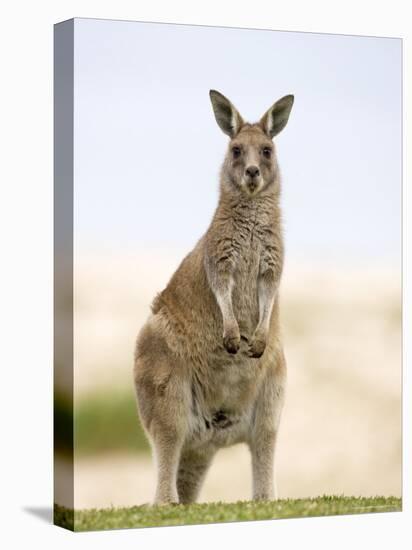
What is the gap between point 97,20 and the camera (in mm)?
9922

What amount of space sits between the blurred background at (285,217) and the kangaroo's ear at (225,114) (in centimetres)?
6

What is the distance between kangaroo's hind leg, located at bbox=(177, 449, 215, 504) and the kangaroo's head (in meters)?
1.88

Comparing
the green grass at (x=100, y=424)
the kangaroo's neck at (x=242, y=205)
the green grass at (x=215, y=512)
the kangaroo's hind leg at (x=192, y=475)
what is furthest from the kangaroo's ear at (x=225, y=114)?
the green grass at (x=215, y=512)

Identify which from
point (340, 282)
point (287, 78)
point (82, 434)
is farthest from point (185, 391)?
point (287, 78)

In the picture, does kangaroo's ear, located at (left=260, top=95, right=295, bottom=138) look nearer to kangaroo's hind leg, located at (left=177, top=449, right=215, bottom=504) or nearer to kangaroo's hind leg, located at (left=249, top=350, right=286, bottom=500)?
kangaroo's hind leg, located at (left=249, top=350, right=286, bottom=500)

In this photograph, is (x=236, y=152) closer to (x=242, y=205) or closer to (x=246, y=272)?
(x=242, y=205)

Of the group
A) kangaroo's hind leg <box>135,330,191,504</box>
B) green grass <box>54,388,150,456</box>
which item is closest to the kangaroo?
kangaroo's hind leg <box>135,330,191,504</box>

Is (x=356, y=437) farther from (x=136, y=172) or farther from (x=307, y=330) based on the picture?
(x=136, y=172)

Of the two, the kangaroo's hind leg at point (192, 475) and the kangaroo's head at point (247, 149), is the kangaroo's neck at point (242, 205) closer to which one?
the kangaroo's head at point (247, 149)

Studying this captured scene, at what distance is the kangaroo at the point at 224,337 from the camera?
1029 centimetres

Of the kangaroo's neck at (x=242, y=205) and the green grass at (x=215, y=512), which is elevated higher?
the kangaroo's neck at (x=242, y=205)

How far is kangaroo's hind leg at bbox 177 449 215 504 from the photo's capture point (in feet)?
34.6

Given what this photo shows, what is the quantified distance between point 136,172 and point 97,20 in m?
1.04

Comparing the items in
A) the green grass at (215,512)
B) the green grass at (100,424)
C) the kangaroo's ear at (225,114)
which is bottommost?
the green grass at (215,512)
